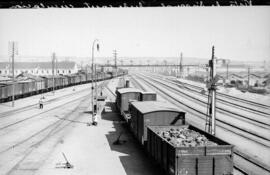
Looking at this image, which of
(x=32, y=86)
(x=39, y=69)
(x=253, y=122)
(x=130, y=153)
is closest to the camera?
(x=130, y=153)

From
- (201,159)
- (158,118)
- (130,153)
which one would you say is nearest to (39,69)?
(130,153)

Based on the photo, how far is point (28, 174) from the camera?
15.8m

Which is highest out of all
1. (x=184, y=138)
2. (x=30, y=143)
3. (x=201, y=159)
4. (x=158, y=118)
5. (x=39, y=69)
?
(x=39, y=69)

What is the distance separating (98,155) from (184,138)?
7.12 m

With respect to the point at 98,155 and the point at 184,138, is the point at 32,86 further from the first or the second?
the point at 184,138

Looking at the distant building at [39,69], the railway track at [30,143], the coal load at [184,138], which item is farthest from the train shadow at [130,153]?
the distant building at [39,69]

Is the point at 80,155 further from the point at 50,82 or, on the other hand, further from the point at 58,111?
the point at 50,82

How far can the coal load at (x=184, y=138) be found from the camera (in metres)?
13.7

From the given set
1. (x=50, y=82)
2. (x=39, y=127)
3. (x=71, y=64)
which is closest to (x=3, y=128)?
(x=39, y=127)

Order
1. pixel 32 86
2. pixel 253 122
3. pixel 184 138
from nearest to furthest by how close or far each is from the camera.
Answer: pixel 184 138 → pixel 253 122 → pixel 32 86

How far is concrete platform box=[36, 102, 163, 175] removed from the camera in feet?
54.3

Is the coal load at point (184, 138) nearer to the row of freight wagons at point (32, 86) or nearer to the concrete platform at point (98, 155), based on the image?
the concrete platform at point (98, 155)

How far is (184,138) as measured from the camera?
1462 cm

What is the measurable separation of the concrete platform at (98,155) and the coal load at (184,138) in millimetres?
2340
